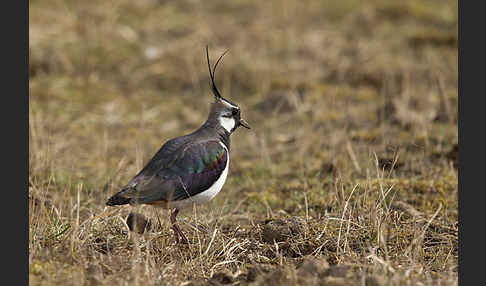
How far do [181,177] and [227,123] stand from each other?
900mm

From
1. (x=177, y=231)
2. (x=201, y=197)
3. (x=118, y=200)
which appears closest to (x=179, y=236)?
(x=177, y=231)

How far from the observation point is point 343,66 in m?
11.2

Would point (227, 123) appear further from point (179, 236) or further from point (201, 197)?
point (179, 236)

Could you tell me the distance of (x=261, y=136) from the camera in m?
9.27

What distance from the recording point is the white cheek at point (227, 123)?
20.6ft

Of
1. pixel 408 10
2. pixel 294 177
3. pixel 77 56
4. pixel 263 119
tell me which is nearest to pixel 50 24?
pixel 77 56

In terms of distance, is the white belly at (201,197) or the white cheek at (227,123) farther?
the white cheek at (227,123)

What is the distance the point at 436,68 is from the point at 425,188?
4.58 metres

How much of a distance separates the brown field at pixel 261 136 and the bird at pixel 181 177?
0.23m

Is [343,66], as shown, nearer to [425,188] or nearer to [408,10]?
[408,10]

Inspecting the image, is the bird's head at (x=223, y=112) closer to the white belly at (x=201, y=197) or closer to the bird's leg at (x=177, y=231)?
the white belly at (x=201, y=197)

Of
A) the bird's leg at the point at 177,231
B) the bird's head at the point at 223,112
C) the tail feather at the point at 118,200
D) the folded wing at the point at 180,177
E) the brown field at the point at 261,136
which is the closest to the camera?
the brown field at the point at 261,136

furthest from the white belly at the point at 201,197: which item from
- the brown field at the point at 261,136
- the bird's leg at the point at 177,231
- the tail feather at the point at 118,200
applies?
the tail feather at the point at 118,200

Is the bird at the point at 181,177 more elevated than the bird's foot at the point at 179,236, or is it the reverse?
the bird at the point at 181,177
